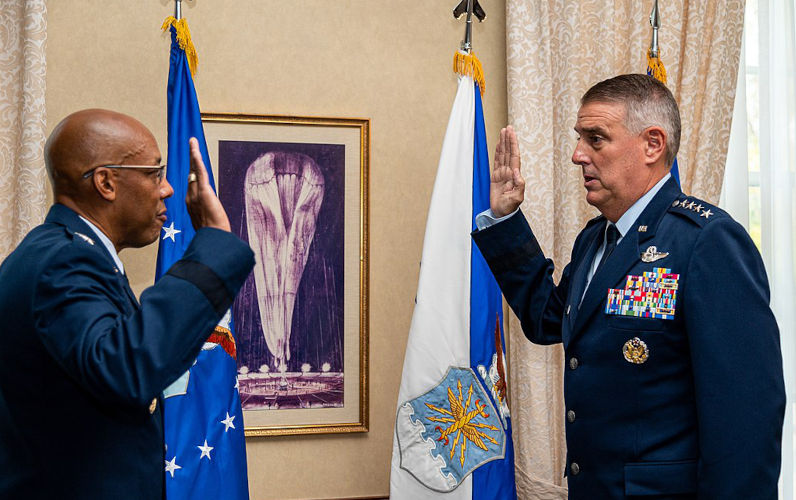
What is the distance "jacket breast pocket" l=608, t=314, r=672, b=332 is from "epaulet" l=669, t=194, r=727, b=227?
249 millimetres

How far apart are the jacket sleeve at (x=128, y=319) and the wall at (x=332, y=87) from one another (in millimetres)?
1565

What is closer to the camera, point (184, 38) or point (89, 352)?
point (89, 352)

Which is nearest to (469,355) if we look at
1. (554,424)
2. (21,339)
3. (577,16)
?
(554,424)

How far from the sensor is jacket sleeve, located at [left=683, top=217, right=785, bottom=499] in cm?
153

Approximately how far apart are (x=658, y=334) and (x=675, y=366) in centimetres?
8

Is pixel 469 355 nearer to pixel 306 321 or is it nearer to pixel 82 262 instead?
Result: pixel 306 321

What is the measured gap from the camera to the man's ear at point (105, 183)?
1.40 metres

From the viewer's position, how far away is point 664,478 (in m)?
1.62

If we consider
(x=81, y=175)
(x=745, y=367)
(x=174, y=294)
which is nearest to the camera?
(x=174, y=294)

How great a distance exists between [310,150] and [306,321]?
26.8 inches

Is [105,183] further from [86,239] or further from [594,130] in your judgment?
[594,130]

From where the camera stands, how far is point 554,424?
9.53 ft

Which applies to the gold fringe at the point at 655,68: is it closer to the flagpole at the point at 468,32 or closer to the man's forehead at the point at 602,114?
the flagpole at the point at 468,32

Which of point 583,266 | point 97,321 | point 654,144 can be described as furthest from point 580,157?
point 97,321
